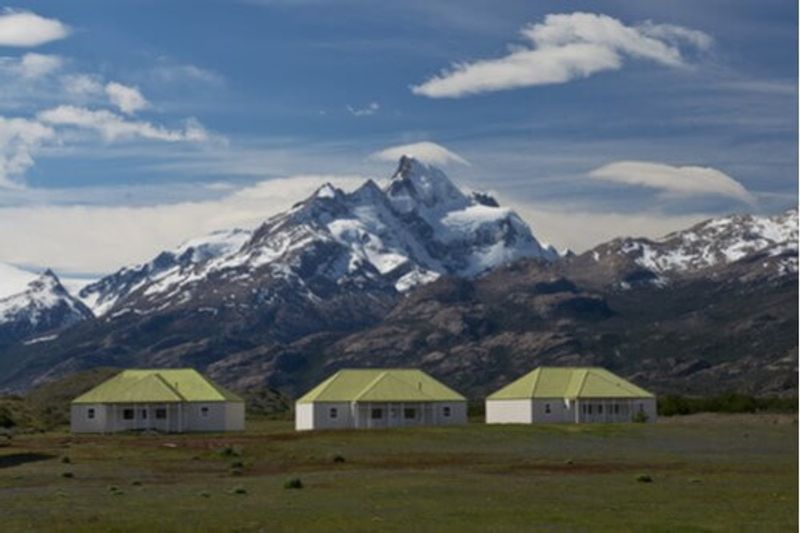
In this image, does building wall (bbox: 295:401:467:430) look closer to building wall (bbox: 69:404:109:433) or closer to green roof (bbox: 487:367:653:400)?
green roof (bbox: 487:367:653:400)

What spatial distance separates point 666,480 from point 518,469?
510 inches

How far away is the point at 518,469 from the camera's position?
83.0 m

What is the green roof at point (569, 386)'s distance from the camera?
7190 inches

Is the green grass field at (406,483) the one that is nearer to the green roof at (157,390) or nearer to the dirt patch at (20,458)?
the dirt patch at (20,458)

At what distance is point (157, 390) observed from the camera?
16888 centimetres

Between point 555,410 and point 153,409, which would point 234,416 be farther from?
point 555,410

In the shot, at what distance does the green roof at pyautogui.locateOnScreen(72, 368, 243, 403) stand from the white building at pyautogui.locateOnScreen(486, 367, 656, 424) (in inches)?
1411

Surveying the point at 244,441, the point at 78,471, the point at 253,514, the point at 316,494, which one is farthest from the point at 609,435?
the point at 253,514

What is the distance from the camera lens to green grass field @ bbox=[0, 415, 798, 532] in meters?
52.3

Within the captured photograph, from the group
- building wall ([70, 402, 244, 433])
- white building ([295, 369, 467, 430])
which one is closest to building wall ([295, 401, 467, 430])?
white building ([295, 369, 467, 430])

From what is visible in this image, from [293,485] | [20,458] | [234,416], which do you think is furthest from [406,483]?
[234,416]

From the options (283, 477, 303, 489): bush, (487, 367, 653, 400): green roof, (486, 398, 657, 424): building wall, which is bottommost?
(486, 398, 657, 424): building wall

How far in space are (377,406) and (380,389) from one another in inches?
97.8

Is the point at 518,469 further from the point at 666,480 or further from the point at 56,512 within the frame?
the point at 56,512
